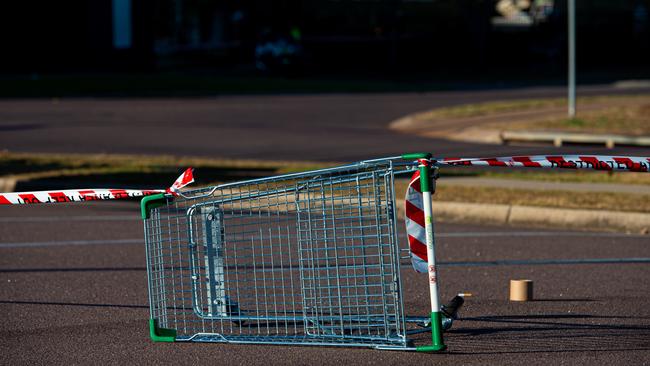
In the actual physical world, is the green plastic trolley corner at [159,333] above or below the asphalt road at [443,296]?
above

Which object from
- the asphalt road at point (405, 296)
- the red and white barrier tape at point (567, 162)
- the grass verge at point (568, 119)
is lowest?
the grass verge at point (568, 119)

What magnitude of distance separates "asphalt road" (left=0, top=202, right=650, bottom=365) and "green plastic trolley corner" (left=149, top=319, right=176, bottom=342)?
0.04 metres

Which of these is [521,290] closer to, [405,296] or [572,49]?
[405,296]

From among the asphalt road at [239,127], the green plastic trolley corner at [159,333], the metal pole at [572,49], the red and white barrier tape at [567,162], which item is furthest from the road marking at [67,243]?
the metal pole at [572,49]

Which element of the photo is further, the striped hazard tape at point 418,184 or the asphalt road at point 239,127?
the asphalt road at point 239,127

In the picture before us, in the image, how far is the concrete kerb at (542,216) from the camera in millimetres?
11008

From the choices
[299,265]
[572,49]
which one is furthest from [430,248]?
[572,49]

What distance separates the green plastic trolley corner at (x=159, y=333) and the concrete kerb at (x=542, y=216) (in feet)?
18.9

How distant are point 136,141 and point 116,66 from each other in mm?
25787

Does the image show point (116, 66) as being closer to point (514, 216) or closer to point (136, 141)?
point (136, 141)

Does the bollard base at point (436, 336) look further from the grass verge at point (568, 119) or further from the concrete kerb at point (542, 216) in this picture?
the grass verge at point (568, 119)

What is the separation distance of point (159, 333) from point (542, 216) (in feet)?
19.7

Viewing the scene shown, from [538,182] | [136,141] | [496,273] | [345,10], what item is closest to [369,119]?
[136,141]

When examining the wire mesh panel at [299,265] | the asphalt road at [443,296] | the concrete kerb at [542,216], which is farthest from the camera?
the concrete kerb at [542,216]
